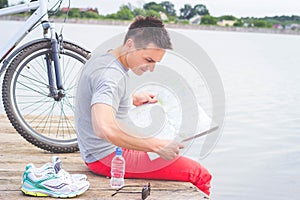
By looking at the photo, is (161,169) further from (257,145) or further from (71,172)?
(257,145)

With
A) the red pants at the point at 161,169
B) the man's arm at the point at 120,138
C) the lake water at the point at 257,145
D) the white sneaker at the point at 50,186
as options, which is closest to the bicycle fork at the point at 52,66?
the lake water at the point at 257,145

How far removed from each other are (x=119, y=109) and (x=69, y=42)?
91 cm

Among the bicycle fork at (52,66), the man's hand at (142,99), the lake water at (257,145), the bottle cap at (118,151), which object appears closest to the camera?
the bottle cap at (118,151)

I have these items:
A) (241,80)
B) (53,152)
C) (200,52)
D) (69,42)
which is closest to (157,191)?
(200,52)

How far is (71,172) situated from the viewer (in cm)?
320

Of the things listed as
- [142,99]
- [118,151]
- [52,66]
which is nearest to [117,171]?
[118,151]

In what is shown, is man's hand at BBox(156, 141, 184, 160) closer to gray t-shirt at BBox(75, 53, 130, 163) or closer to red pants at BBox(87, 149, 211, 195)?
red pants at BBox(87, 149, 211, 195)

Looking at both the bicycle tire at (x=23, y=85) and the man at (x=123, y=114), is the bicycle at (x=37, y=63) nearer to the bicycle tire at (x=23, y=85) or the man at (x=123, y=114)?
the bicycle tire at (x=23, y=85)

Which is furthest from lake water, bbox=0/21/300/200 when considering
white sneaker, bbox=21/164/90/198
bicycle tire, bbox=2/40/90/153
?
white sneaker, bbox=21/164/90/198

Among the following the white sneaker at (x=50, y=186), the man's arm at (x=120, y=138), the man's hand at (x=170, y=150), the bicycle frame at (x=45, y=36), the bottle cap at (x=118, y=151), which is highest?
the bicycle frame at (x=45, y=36)

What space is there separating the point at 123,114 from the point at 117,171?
0.28 m

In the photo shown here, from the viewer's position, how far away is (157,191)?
114 inches

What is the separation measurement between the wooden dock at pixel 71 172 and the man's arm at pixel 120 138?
0.58ft

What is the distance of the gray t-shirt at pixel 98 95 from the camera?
270 cm
